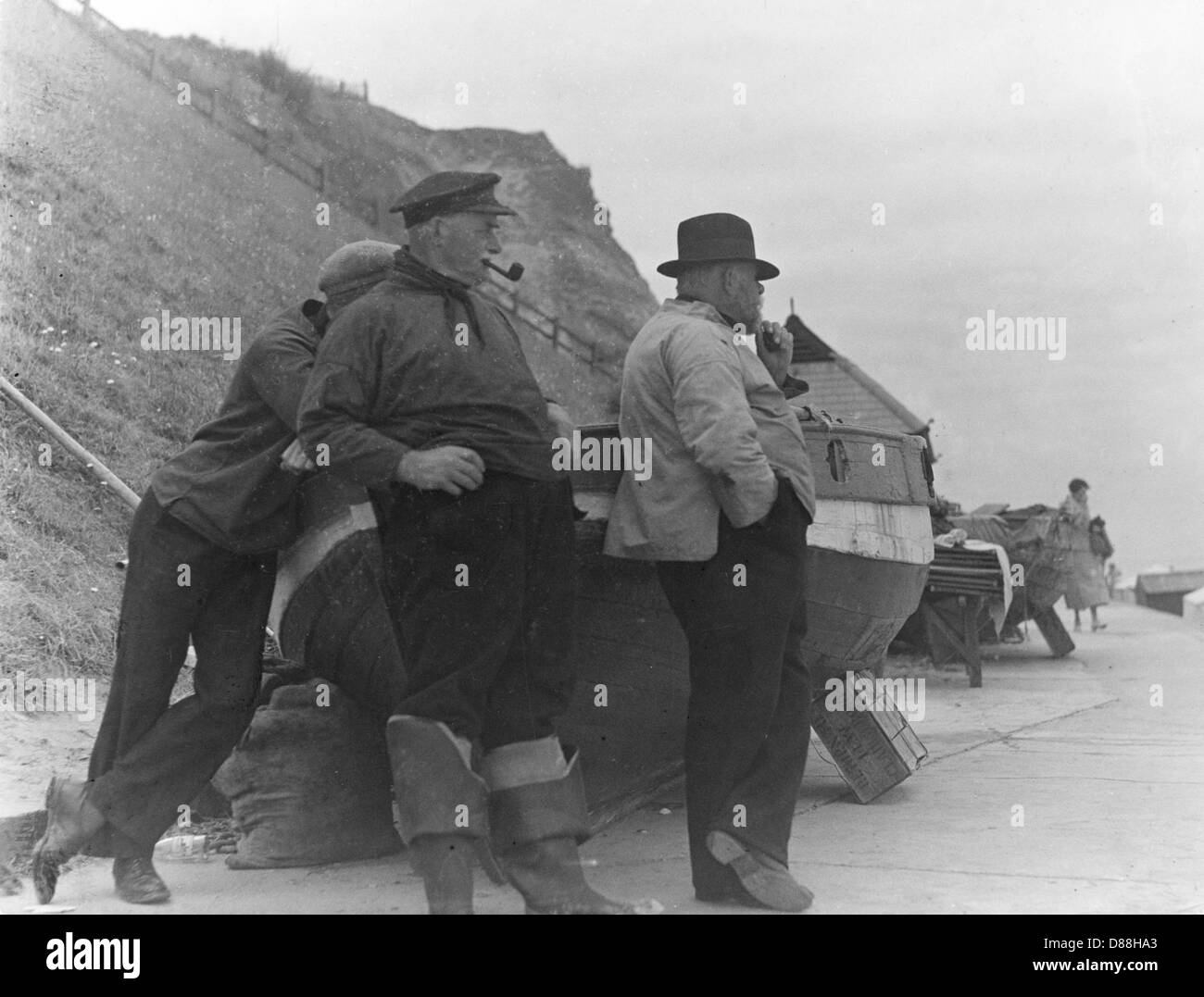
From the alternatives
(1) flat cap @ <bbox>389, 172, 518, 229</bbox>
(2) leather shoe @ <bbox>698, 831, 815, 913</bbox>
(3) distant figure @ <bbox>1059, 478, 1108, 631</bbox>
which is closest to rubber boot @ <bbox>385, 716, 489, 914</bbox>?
(2) leather shoe @ <bbox>698, 831, 815, 913</bbox>

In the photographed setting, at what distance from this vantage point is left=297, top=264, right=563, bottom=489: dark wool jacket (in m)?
3.55

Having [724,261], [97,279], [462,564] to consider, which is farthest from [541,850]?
[97,279]

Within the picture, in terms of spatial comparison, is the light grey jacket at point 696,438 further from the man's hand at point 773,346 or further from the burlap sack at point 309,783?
the burlap sack at point 309,783

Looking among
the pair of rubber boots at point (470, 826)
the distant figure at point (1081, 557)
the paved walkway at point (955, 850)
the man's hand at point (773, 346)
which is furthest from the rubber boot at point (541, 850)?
the distant figure at point (1081, 557)

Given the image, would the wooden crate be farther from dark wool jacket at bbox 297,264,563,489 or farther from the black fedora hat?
dark wool jacket at bbox 297,264,563,489

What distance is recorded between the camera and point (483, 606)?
3518mm

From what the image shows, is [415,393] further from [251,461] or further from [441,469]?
[251,461]

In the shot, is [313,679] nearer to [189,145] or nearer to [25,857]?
[25,857]

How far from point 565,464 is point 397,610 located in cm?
66

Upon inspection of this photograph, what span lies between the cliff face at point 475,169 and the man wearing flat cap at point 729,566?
1651cm

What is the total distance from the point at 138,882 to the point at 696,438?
197 centimetres

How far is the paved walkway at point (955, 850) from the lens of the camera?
12.8 ft

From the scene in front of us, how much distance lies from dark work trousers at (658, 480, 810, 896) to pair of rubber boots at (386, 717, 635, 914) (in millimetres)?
427

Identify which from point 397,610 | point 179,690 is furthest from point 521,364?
point 179,690
